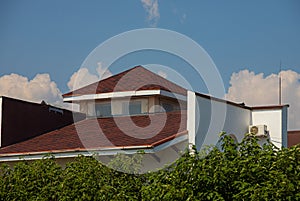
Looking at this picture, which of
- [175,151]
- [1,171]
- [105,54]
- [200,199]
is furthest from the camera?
[105,54]

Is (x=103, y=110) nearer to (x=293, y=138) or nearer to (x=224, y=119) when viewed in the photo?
(x=224, y=119)

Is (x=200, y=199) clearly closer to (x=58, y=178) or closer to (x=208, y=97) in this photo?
(x=58, y=178)

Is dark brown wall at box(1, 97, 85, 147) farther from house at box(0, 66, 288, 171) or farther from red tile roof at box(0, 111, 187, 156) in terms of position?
red tile roof at box(0, 111, 187, 156)

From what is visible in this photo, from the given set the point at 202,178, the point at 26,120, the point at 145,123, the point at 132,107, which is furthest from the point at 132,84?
the point at 202,178

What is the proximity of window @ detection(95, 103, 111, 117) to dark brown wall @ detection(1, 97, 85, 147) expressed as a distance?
0.61 meters

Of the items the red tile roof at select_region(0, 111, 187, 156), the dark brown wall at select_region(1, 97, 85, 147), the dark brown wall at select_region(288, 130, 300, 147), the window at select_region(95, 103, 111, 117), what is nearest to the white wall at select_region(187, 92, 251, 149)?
the red tile roof at select_region(0, 111, 187, 156)

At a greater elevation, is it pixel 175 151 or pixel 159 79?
pixel 159 79

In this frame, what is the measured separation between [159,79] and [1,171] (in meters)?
9.37

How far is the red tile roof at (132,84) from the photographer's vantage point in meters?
21.1

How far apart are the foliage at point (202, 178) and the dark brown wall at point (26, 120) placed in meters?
8.45

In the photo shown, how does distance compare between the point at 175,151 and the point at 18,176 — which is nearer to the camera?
the point at 18,176

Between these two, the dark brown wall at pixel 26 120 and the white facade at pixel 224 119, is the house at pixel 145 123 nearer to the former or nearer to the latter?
the white facade at pixel 224 119

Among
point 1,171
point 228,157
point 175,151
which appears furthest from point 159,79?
point 228,157

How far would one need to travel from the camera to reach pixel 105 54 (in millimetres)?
17469
